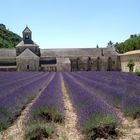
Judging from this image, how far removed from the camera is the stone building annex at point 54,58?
68.8 metres

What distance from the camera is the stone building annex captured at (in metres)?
68.8

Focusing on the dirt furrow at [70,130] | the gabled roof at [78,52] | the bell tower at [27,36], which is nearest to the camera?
the dirt furrow at [70,130]

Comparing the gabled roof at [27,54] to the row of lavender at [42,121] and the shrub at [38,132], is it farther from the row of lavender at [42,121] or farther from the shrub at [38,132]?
the shrub at [38,132]

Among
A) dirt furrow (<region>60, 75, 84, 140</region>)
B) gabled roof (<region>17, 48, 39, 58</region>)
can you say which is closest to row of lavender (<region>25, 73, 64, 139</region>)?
dirt furrow (<region>60, 75, 84, 140</region>)

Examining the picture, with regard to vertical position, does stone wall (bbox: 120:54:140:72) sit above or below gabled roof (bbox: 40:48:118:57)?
below

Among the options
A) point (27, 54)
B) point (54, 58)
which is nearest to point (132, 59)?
point (54, 58)

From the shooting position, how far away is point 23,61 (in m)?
68.8

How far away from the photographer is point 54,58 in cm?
7350

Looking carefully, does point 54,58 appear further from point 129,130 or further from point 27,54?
point 129,130

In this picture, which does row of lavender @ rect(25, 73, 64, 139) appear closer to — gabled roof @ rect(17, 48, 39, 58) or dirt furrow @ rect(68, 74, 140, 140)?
dirt furrow @ rect(68, 74, 140, 140)

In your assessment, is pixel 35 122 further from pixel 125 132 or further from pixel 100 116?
pixel 125 132

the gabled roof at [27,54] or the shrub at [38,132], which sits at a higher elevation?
the gabled roof at [27,54]

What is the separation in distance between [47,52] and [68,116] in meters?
65.3

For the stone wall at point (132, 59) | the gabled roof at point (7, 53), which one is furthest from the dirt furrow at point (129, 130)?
the gabled roof at point (7, 53)
